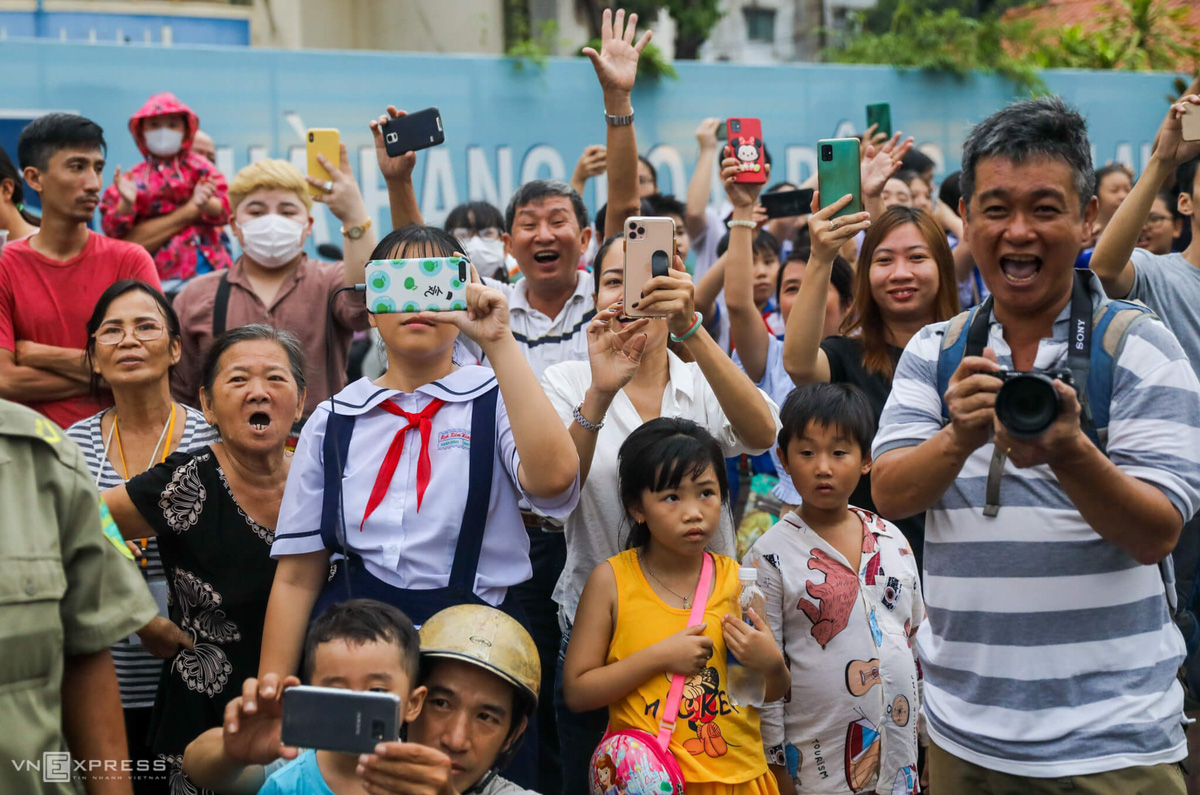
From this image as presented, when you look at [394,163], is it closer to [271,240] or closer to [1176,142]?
[271,240]

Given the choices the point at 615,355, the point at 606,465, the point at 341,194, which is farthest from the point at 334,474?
the point at 341,194

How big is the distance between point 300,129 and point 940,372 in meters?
6.11

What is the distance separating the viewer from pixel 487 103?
8.30m

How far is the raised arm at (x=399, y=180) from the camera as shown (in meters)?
4.45

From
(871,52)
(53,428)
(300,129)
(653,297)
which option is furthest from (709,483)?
(871,52)

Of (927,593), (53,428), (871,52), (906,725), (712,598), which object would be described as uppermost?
(871,52)

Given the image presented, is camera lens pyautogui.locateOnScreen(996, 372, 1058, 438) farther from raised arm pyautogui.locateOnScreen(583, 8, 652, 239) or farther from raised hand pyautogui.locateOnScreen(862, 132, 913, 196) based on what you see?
raised hand pyautogui.locateOnScreen(862, 132, 913, 196)

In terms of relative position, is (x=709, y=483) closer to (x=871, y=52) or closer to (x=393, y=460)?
(x=393, y=460)

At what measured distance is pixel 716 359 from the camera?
3363mm

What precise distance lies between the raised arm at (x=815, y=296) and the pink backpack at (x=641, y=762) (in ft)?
4.13

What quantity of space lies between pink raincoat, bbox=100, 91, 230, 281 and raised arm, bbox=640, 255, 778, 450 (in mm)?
3365

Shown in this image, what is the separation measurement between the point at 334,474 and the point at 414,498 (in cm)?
22

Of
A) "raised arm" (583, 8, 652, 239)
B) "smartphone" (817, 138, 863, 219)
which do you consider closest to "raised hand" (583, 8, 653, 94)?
"raised arm" (583, 8, 652, 239)

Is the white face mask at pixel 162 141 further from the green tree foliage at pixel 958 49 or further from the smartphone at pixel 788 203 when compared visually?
the green tree foliage at pixel 958 49
